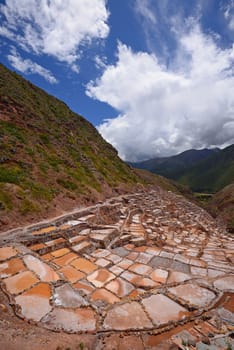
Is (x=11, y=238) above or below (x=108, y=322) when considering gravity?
above

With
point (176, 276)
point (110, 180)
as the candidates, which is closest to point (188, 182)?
point (110, 180)

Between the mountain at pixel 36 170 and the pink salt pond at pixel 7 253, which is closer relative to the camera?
the pink salt pond at pixel 7 253

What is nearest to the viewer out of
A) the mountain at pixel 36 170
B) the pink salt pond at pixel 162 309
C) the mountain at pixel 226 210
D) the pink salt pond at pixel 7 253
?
the pink salt pond at pixel 162 309

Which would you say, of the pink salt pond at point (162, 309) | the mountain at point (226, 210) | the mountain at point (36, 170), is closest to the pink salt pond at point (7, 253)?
the mountain at point (36, 170)

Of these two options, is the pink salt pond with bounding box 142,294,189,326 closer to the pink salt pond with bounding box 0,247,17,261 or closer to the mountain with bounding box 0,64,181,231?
the pink salt pond with bounding box 0,247,17,261

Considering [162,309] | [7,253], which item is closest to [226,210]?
[162,309]

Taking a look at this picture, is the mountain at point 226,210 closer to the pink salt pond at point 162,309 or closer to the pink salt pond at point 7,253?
the pink salt pond at point 162,309

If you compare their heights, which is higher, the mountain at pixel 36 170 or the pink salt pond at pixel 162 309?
the mountain at pixel 36 170

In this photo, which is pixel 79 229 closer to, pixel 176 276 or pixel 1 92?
pixel 176 276

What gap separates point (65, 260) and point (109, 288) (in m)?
1.51

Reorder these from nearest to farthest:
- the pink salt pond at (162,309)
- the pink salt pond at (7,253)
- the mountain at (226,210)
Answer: the pink salt pond at (162,309)
the pink salt pond at (7,253)
the mountain at (226,210)

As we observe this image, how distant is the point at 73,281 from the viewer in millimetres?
3752

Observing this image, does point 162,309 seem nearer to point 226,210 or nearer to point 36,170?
point 36,170

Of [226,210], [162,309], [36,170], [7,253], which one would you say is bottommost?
[226,210]
